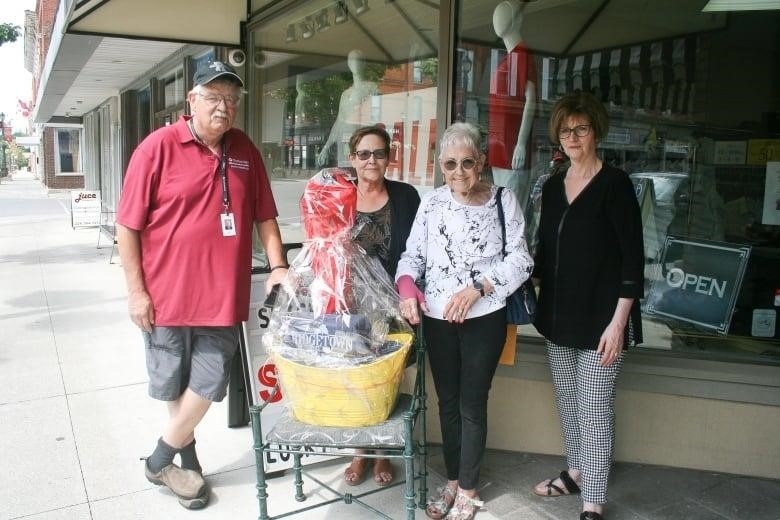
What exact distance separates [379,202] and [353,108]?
2358 millimetres

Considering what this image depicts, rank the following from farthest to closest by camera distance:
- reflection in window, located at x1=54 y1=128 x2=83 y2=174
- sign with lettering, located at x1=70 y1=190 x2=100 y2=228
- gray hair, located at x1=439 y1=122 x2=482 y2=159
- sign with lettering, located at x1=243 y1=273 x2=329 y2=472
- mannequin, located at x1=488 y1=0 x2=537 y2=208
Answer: reflection in window, located at x1=54 y1=128 x2=83 y2=174, sign with lettering, located at x1=70 y1=190 x2=100 y2=228, mannequin, located at x1=488 y1=0 x2=537 y2=208, sign with lettering, located at x1=243 y1=273 x2=329 y2=472, gray hair, located at x1=439 y1=122 x2=482 y2=159

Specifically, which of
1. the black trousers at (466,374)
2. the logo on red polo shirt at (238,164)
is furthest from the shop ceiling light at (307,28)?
the black trousers at (466,374)

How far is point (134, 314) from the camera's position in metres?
2.69

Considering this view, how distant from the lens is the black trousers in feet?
8.62

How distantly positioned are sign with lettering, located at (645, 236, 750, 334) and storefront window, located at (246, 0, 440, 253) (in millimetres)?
1485

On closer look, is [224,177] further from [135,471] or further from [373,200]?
[135,471]

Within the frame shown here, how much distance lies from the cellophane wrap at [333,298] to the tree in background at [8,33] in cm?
1005

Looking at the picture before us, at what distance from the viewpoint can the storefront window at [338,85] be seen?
4.22 metres

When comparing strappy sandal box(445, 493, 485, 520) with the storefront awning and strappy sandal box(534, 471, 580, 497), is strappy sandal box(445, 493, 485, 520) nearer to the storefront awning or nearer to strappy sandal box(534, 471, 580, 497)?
strappy sandal box(534, 471, 580, 497)

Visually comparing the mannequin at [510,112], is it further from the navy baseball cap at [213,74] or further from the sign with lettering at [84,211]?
the sign with lettering at [84,211]

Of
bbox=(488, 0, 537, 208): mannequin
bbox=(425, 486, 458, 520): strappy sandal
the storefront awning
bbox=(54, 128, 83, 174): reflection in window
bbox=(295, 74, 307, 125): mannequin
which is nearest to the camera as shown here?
bbox=(425, 486, 458, 520): strappy sandal

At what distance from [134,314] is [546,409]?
2.07m

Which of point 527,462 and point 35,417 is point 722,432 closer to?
point 527,462

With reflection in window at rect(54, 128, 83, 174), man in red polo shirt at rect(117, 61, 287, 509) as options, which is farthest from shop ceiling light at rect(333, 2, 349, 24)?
reflection in window at rect(54, 128, 83, 174)
